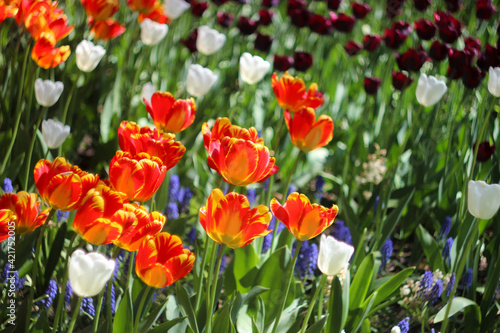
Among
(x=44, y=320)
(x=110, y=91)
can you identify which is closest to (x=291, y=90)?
(x=44, y=320)

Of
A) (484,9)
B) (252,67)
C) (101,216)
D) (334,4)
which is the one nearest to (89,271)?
(101,216)

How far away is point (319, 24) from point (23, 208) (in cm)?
225

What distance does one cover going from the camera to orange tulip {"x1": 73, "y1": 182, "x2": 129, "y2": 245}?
919mm

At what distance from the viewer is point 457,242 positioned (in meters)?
1.69

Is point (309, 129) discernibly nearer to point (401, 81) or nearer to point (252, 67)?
point (252, 67)

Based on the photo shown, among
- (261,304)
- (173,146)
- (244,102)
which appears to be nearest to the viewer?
(173,146)

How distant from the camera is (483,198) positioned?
3.60ft

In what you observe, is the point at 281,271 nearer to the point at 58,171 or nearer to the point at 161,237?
the point at 161,237

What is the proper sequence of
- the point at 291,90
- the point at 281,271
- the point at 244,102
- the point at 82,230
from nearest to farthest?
the point at 82,230 < the point at 281,271 < the point at 291,90 < the point at 244,102

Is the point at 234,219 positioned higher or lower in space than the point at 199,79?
higher

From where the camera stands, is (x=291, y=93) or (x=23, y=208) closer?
(x=23, y=208)

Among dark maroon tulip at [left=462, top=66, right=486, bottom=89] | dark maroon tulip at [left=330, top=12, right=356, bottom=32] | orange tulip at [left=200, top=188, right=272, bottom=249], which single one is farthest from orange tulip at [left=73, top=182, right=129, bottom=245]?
dark maroon tulip at [left=330, top=12, right=356, bottom=32]

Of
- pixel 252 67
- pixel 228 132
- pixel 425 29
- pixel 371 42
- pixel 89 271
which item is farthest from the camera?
pixel 371 42

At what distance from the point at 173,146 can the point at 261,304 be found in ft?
1.56
